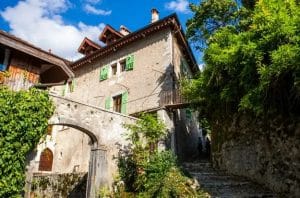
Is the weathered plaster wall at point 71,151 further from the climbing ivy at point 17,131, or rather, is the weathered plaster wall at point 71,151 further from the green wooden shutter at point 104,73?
the climbing ivy at point 17,131

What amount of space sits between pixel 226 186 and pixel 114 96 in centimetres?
1001

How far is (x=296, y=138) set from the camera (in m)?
8.82

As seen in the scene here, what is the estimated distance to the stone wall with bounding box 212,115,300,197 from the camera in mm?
8820

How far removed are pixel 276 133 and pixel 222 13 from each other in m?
8.67

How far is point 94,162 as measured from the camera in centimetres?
1169

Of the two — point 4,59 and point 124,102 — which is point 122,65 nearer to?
point 124,102

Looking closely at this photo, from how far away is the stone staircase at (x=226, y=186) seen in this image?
8.93 meters

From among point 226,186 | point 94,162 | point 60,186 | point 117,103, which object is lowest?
point 60,186

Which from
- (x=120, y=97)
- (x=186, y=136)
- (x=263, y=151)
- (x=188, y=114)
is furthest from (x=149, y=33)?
(x=263, y=151)

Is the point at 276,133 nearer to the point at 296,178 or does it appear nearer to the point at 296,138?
the point at 296,138

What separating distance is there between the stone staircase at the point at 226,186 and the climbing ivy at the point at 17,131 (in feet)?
19.7

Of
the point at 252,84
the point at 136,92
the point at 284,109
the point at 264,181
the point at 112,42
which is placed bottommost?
the point at 264,181

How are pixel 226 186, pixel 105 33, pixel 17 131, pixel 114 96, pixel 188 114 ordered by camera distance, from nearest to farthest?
pixel 17 131 → pixel 226 186 → pixel 114 96 → pixel 188 114 → pixel 105 33

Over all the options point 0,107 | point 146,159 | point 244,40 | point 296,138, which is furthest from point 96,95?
point 296,138
